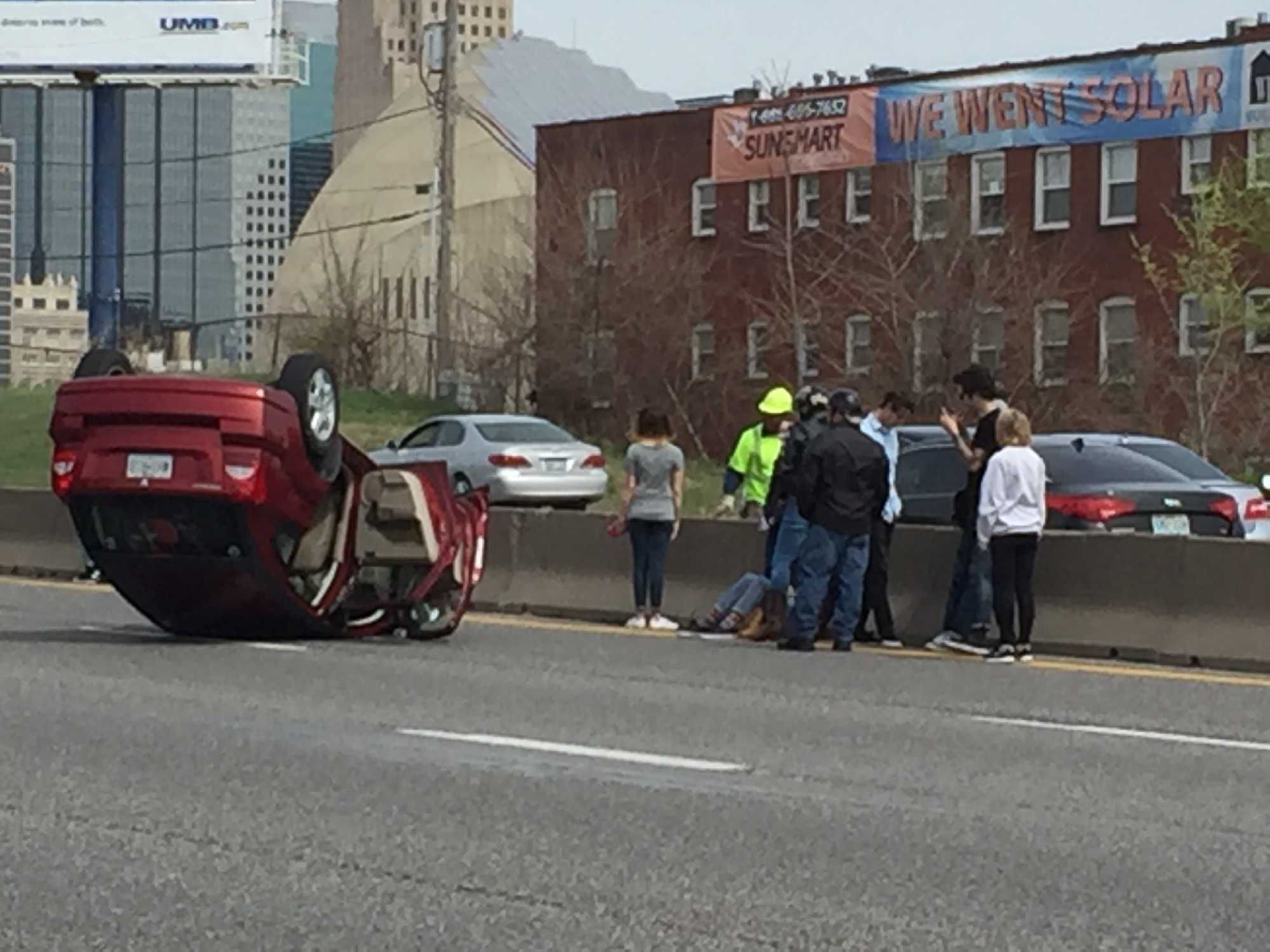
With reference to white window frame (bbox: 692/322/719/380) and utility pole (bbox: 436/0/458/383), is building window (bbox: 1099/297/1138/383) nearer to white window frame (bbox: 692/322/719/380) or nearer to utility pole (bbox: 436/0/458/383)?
white window frame (bbox: 692/322/719/380)

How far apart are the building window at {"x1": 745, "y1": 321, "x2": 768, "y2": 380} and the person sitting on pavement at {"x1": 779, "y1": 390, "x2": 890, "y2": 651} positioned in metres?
41.5

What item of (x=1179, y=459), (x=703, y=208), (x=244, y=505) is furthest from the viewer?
(x=703, y=208)

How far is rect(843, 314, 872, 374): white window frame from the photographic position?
5656cm

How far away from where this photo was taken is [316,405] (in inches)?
670

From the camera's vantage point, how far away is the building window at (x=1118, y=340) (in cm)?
5262

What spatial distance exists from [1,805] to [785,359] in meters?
49.5

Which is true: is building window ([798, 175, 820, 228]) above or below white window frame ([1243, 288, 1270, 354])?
above

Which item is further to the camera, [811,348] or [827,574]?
[811,348]

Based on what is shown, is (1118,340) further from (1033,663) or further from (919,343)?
(1033,663)

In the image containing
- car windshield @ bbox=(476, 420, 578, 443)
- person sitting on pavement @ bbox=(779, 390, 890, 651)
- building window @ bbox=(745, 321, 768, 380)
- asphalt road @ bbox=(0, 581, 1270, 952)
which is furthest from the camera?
building window @ bbox=(745, 321, 768, 380)


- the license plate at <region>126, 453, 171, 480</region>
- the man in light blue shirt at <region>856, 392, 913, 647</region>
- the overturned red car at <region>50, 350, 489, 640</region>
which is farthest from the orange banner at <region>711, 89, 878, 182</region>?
the license plate at <region>126, 453, 171, 480</region>

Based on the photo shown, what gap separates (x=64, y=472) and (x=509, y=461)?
19.7 metres

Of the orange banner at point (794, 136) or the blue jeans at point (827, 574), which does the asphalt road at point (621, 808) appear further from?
the orange banner at point (794, 136)

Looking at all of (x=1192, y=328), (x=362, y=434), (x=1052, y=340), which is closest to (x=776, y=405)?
(x=1192, y=328)
